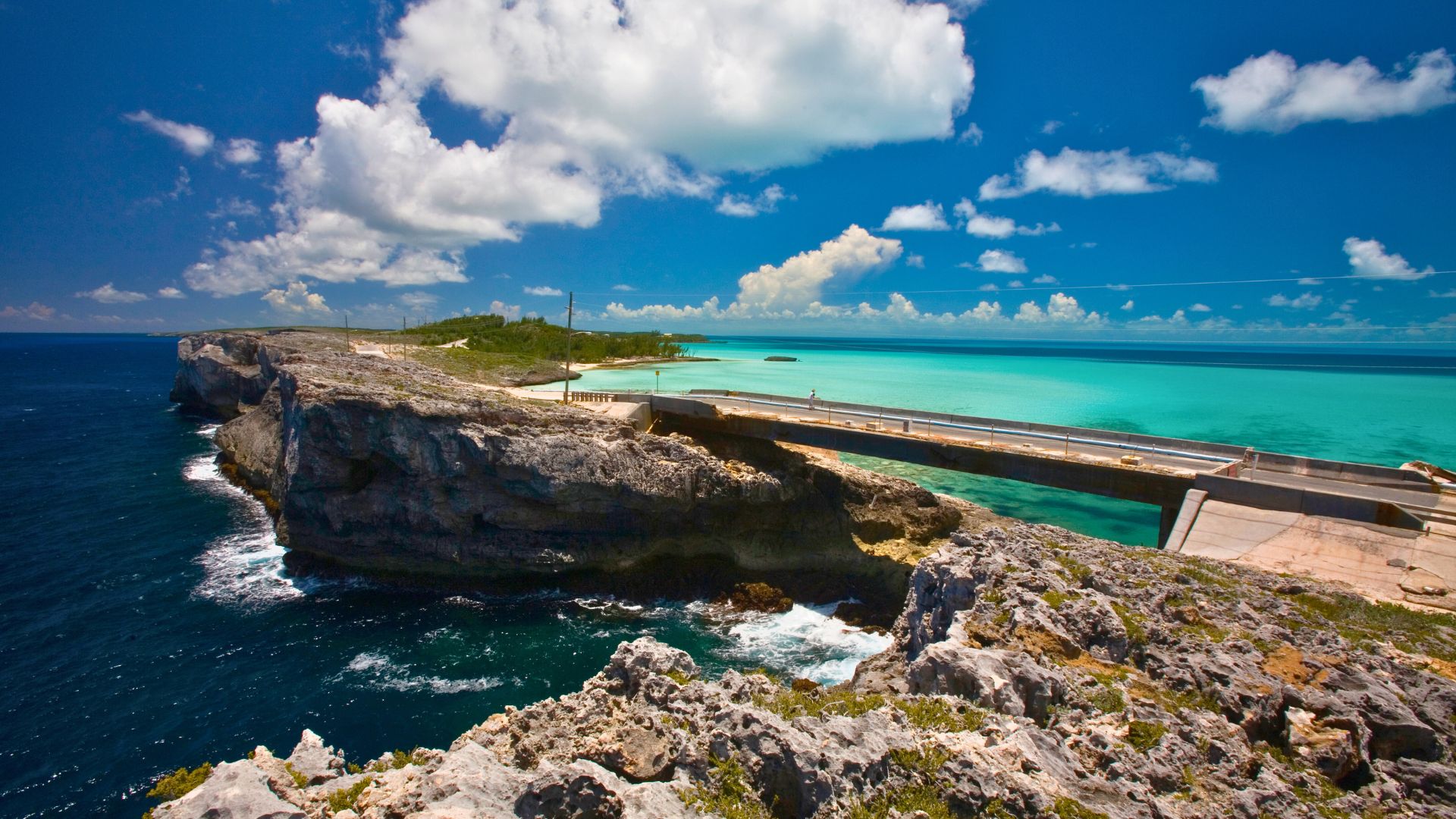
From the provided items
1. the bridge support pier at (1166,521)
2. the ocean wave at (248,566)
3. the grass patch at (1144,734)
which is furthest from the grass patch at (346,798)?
the bridge support pier at (1166,521)

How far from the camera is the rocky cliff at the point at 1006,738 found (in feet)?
21.9

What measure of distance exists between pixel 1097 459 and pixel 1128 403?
56334 millimetres

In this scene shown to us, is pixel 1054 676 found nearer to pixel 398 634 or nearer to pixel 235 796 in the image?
pixel 235 796

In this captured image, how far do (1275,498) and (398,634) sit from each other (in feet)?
105

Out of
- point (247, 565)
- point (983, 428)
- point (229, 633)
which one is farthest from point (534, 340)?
point (983, 428)

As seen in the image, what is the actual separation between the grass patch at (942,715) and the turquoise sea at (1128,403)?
94.9 ft

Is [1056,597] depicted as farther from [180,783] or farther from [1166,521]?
[1166,521]

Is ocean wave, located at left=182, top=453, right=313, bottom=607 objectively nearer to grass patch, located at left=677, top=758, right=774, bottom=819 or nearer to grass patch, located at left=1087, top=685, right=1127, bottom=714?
grass patch, located at left=677, top=758, right=774, bottom=819

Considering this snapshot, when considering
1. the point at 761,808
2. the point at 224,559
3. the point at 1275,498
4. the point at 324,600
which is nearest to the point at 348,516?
the point at 324,600

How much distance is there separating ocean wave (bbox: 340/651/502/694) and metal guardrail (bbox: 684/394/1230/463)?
18283 mm

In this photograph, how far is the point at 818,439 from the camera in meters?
29.0

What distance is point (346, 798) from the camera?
22.6ft

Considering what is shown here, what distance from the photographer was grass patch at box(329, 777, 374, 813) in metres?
6.73

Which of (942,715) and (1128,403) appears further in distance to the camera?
(1128,403)
